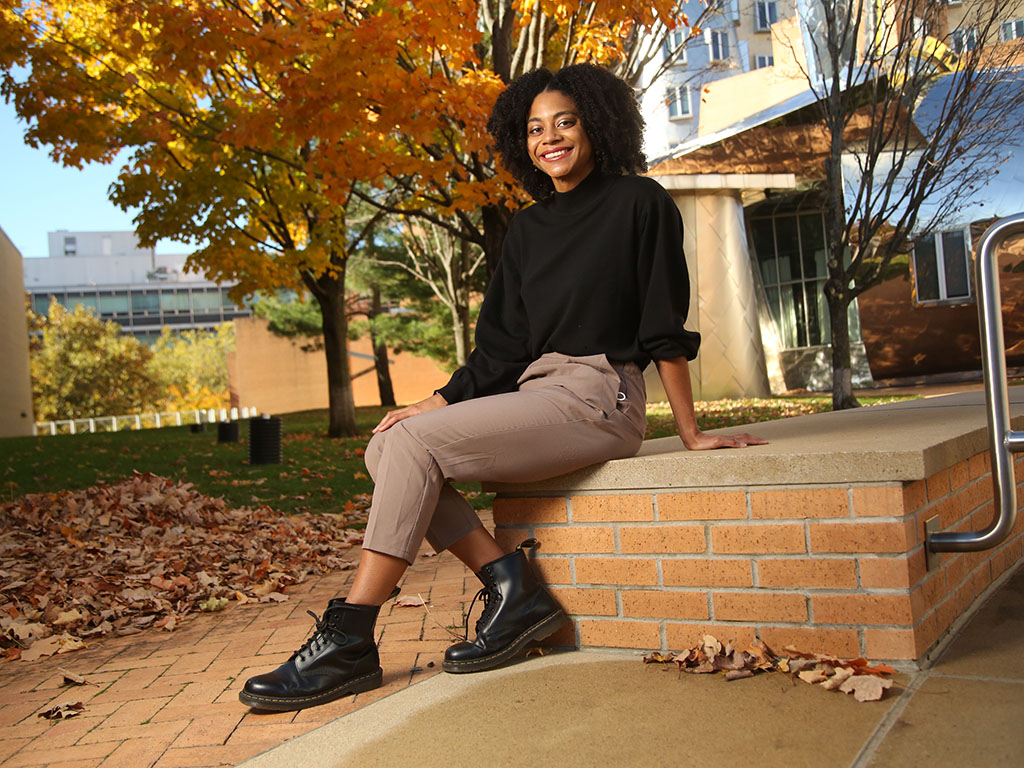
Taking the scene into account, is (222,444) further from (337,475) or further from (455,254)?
(455,254)

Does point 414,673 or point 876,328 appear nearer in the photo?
point 414,673

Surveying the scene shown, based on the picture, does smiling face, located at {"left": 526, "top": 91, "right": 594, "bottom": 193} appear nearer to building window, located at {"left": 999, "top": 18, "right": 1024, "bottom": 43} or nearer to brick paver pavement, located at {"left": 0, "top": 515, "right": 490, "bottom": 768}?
brick paver pavement, located at {"left": 0, "top": 515, "right": 490, "bottom": 768}

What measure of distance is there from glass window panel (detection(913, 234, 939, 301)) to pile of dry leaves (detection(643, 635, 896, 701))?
61.6 ft

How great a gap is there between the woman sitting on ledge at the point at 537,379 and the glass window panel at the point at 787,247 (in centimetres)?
2198

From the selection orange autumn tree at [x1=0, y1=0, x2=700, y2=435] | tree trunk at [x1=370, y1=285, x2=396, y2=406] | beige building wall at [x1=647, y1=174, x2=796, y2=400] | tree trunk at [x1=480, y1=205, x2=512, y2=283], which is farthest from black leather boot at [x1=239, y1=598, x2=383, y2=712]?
tree trunk at [x1=370, y1=285, x2=396, y2=406]

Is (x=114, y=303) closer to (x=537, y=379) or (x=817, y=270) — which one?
(x=817, y=270)

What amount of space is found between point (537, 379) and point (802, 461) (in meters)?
0.95

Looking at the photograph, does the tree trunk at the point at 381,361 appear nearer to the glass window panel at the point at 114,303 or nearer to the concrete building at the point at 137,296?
the concrete building at the point at 137,296

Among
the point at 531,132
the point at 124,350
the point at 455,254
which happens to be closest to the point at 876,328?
the point at 455,254

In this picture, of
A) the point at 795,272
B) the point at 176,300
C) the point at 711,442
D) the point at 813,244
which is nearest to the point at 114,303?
the point at 176,300

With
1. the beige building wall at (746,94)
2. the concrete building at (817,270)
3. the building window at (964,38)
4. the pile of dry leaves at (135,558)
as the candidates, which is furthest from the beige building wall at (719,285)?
the pile of dry leaves at (135,558)

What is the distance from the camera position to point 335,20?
8.58m

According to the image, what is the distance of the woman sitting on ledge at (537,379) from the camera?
2859mm

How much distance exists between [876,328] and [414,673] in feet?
63.7
